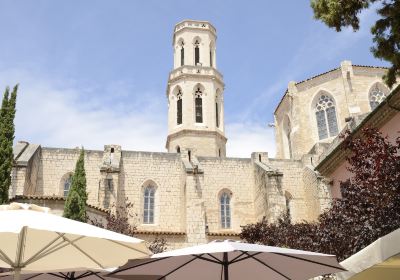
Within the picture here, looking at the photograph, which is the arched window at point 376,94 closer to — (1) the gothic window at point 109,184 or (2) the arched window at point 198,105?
(2) the arched window at point 198,105

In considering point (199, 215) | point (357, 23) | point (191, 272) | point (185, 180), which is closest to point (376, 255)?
point (191, 272)

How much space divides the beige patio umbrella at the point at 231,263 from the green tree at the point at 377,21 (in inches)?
110

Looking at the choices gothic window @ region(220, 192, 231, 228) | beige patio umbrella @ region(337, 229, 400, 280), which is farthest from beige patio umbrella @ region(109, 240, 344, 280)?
gothic window @ region(220, 192, 231, 228)

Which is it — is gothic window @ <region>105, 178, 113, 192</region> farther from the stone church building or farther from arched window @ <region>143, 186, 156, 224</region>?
arched window @ <region>143, 186, 156, 224</region>

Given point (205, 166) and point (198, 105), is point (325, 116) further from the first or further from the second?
point (205, 166)

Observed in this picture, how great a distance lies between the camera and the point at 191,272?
211 inches

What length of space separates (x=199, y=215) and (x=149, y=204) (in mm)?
3989

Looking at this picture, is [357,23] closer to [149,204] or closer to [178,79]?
[149,204]

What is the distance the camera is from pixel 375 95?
99.8 feet

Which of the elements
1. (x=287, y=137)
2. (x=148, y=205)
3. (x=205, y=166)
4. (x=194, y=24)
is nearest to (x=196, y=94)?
(x=194, y=24)

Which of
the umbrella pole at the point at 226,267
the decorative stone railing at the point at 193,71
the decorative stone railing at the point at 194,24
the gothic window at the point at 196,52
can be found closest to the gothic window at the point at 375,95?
the decorative stone railing at the point at 193,71

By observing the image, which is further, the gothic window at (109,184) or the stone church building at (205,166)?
the stone church building at (205,166)

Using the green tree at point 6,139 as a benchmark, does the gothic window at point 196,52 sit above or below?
above

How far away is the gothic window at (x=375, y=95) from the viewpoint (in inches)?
1188
